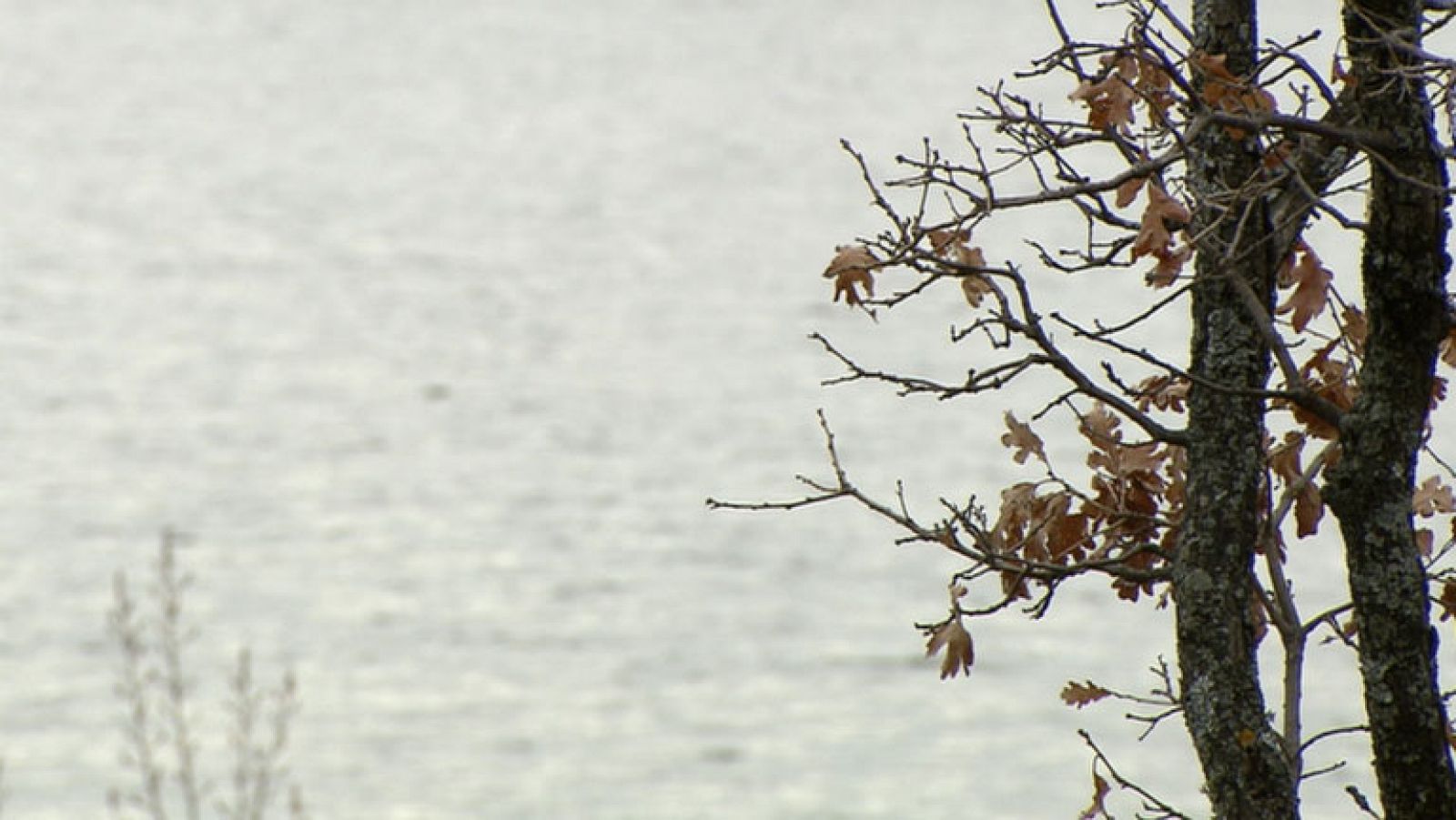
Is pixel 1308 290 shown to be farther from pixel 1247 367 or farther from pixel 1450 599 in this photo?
pixel 1450 599

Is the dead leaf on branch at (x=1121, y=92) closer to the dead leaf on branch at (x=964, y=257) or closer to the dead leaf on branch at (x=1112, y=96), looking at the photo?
the dead leaf on branch at (x=1112, y=96)

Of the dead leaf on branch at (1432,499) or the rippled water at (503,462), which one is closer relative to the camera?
the dead leaf on branch at (1432,499)

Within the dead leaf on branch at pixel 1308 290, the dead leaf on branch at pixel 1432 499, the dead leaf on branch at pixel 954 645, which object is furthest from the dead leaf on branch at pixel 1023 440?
the dead leaf on branch at pixel 1432 499

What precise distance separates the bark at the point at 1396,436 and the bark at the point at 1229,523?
17 cm

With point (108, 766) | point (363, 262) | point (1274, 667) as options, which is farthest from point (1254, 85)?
point (363, 262)

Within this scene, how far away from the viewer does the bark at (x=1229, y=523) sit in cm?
355

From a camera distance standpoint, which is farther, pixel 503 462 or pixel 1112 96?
pixel 503 462

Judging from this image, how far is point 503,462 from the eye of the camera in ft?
59.5

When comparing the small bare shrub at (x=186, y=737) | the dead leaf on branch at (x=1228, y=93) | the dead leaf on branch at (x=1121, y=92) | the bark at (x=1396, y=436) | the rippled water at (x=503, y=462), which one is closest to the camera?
the dead leaf on branch at (x=1228, y=93)

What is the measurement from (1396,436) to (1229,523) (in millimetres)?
307

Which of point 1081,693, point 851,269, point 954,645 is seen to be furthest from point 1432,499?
point 851,269

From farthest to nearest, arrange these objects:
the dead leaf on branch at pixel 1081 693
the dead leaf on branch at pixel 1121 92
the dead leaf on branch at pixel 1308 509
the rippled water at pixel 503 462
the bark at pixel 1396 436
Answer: the rippled water at pixel 503 462 < the dead leaf on branch at pixel 1081 693 < the dead leaf on branch at pixel 1308 509 < the dead leaf on branch at pixel 1121 92 < the bark at pixel 1396 436

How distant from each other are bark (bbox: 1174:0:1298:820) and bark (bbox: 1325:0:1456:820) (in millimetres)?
168

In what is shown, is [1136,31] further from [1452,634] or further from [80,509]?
[80,509]
